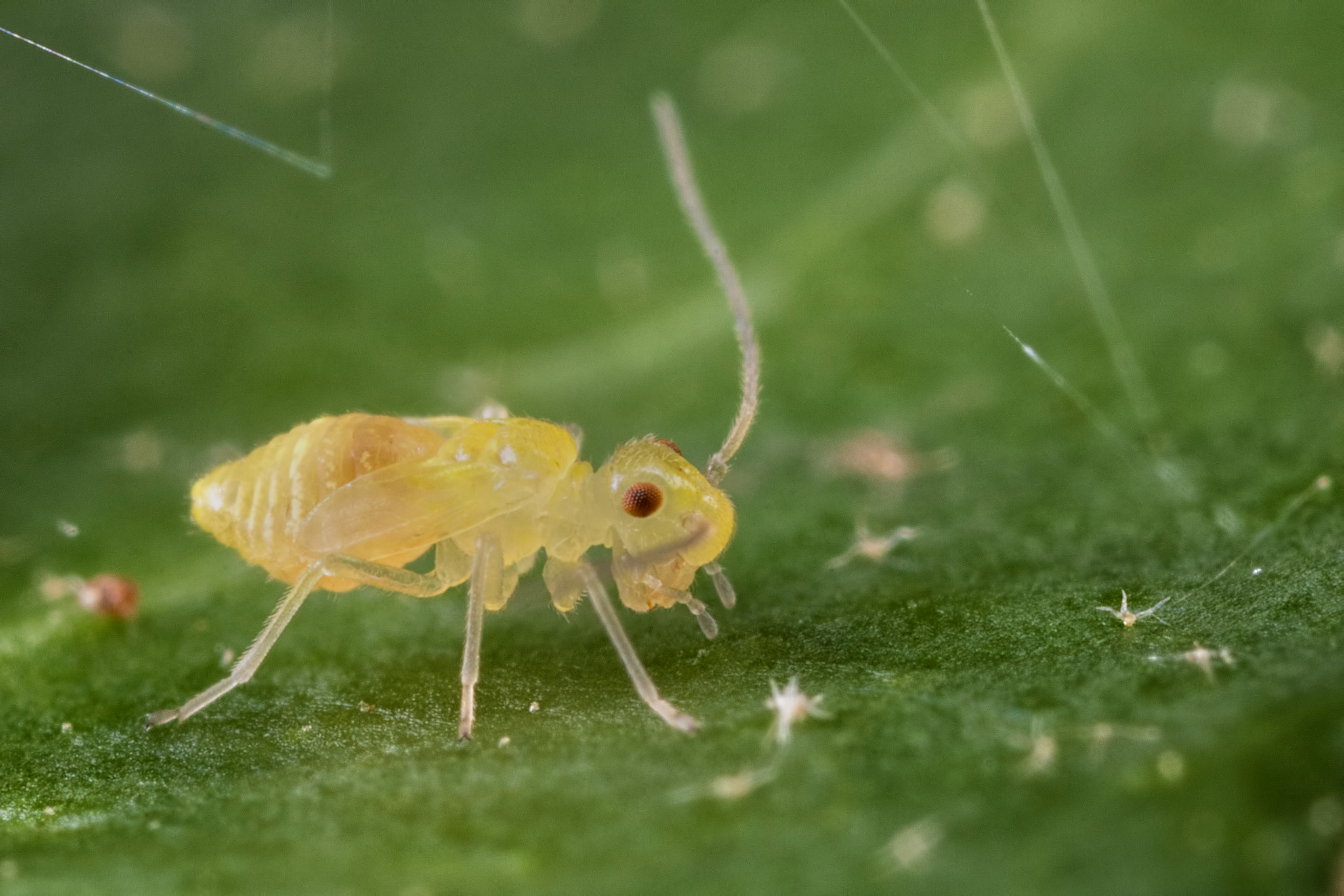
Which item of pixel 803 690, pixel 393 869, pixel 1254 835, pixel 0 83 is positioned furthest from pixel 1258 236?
pixel 0 83

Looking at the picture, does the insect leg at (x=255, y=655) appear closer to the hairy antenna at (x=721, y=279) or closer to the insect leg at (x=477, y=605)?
the insect leg at (x=477, y=605)

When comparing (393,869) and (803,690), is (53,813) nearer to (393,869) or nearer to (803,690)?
(393,869)

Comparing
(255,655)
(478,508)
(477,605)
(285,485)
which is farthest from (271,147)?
(477,605)

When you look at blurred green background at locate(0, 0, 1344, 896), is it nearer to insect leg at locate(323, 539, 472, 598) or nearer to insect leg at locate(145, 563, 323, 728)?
insect leg at locate(145, 563, 323, 728)

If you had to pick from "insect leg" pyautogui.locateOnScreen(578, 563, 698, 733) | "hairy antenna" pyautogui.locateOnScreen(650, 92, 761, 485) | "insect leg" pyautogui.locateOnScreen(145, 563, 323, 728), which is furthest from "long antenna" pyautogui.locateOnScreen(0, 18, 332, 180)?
"insect leg" pyautogui.locateOnScreen(578, 563, 698, 733)

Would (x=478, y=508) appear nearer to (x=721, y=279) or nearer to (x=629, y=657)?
(x=629, y=657)

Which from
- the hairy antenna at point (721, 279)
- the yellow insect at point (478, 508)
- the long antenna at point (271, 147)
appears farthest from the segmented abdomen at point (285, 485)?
the long antenna at point (271, 147)
